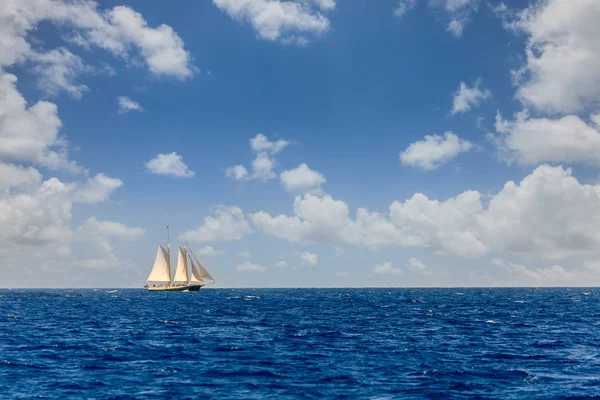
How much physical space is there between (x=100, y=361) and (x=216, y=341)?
1394 cm

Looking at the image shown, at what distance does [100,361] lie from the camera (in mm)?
38938

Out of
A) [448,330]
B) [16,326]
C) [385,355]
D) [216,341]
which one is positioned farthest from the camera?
[16,326]

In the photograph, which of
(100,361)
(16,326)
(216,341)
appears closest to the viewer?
(100,361)

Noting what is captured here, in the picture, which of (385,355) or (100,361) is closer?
(100,361)

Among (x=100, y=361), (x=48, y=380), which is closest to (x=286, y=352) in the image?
(x=100, y=361)

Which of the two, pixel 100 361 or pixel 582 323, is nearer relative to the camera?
pixel 100 361

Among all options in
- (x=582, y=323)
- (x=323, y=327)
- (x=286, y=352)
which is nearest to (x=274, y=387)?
(x=286, y=352)

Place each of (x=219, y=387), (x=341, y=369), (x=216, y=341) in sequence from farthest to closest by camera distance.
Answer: (x=216, y=341)
(x=341, y=369)
(x=219, y=387)

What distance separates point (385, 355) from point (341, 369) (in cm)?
747

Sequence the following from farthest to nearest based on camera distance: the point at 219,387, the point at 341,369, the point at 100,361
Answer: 1. the point at 100,361
2. the point at 341,369
3. the point at 219,387

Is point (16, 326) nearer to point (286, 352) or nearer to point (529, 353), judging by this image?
point (286, 352)

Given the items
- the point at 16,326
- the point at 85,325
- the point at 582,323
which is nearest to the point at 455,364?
the point at 582,323

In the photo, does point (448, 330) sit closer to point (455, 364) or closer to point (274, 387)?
point (455, 364)

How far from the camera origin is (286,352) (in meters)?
43.5
